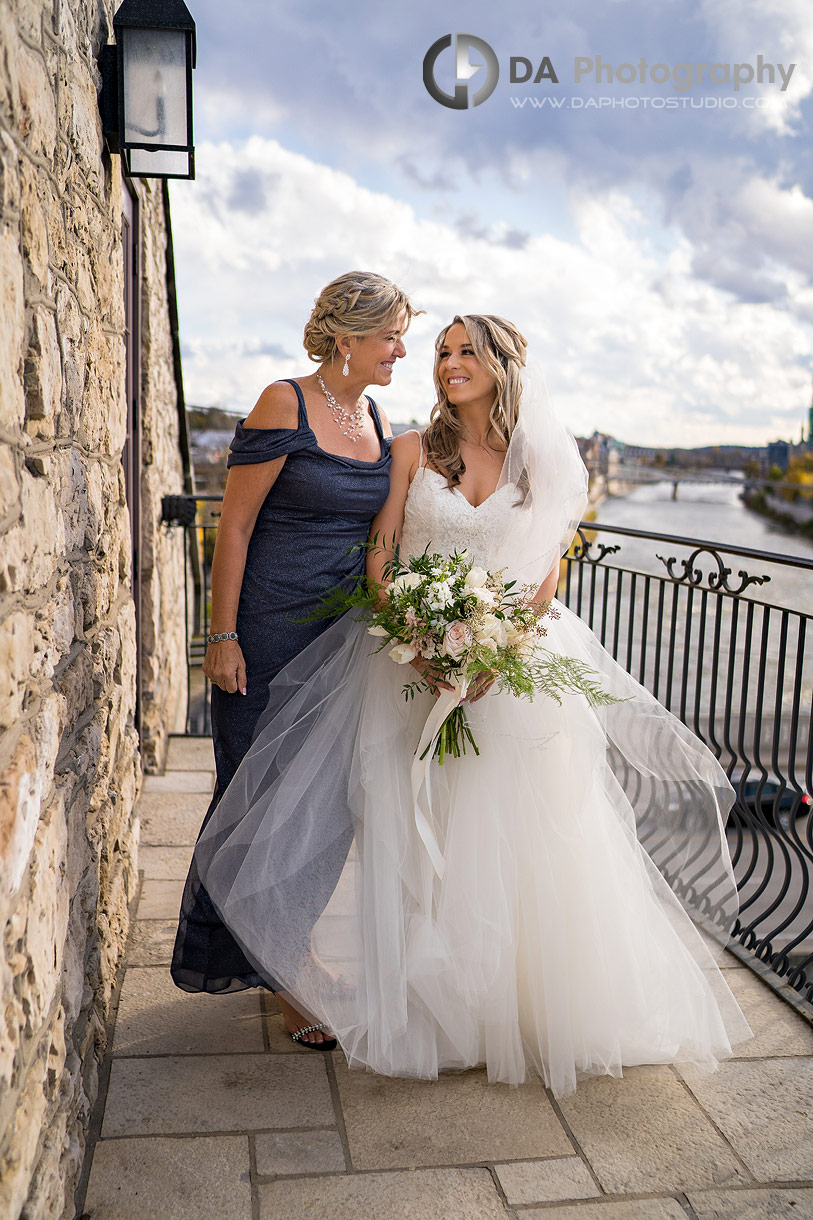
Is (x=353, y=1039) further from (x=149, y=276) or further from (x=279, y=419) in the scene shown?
(x=149, y=276)

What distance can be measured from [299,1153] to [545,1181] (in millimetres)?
515

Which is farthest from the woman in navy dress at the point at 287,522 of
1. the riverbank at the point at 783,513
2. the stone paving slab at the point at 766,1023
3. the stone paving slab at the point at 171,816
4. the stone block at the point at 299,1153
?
the riverbank at the point at 783,513

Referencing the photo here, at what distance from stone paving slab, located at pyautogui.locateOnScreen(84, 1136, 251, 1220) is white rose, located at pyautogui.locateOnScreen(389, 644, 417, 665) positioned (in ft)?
3.59

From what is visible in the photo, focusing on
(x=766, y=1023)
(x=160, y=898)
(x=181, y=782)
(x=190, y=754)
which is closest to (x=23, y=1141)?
(x=160, y=898)

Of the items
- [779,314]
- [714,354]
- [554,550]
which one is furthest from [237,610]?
[779,314]

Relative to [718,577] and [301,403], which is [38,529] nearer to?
[301,403]

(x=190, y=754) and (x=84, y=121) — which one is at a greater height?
(x=84, y=121)

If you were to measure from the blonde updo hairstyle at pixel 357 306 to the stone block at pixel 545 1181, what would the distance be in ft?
6.35

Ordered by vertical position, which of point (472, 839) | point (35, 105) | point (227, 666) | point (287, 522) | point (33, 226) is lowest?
point (472, 839)

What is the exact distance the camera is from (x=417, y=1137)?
1988mm

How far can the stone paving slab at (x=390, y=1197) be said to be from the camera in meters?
1.77

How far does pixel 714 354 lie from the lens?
50.6 meters

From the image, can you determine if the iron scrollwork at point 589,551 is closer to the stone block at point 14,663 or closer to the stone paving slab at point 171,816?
the stone paving slab at point 171,816

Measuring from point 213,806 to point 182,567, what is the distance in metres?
4.45
